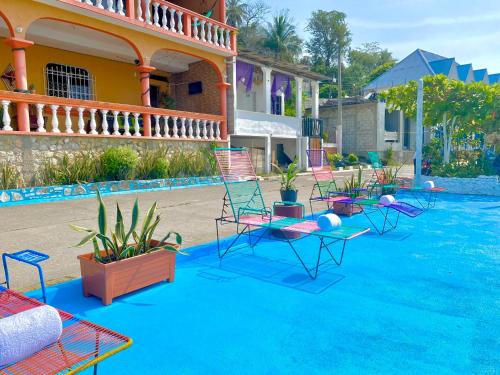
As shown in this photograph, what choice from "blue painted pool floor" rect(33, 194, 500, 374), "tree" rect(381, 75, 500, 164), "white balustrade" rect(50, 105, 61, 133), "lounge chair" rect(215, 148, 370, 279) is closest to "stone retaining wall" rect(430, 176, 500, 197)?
"tree" rect(381, 75, 500, 164)

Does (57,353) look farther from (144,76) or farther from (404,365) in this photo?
(144,76)

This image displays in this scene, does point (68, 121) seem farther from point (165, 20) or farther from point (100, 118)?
point (165, 20)

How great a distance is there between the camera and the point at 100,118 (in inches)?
486

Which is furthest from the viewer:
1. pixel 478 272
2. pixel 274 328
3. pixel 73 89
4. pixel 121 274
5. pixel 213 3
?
pixel 213 3

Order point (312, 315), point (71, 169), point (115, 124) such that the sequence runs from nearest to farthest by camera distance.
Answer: point (312, 315), point (71, 169), point (115, 124)

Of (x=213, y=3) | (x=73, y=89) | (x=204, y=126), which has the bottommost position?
(x=204, y=126)

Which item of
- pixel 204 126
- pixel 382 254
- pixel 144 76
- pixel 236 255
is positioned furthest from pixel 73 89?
pixel 382 254

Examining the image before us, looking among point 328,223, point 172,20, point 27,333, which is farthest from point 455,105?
point 27,333

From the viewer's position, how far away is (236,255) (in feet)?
16.0

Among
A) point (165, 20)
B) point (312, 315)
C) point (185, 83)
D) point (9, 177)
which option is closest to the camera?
point (312, 315)

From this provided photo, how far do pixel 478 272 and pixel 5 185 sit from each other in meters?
9.37

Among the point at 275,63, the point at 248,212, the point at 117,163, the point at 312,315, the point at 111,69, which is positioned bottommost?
the point at 312,315

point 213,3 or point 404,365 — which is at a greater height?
point 213,3

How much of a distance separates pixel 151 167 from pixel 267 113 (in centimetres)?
730
